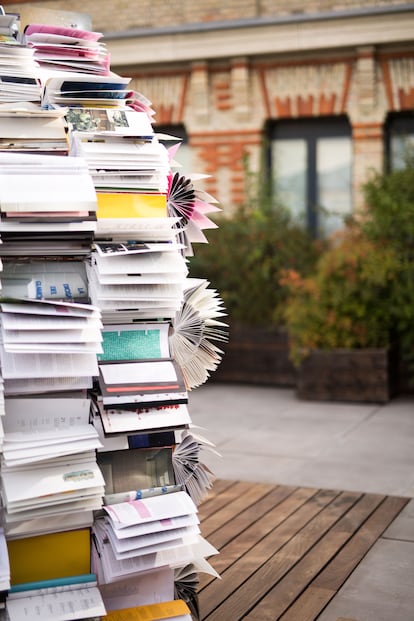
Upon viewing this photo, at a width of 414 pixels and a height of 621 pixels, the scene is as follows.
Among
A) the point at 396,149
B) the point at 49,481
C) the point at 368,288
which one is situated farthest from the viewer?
the point at 396,149

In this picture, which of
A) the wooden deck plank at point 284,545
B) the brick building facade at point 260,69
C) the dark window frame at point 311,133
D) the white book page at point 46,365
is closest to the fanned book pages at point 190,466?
the white book page at point 46,365

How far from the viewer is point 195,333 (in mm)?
3221

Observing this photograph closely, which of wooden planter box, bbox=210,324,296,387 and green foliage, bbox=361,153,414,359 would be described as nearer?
green foliage, bbox=361,153,414,359

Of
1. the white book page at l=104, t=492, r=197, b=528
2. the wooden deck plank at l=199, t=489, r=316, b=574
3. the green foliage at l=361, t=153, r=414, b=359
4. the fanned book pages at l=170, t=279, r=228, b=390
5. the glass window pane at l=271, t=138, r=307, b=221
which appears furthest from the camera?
the glass window pane at l=271, t=138, r=307, b=221

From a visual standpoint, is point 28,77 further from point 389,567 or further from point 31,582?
point 389,567

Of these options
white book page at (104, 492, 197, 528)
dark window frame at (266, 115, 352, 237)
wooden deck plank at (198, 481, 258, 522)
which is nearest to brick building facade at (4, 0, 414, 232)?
dark window frame at (266, 115, 352, 237)

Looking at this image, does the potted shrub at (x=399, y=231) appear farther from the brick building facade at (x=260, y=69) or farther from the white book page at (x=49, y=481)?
the white book page at (x=49, y=481)

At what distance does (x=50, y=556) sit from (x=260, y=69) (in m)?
9.07

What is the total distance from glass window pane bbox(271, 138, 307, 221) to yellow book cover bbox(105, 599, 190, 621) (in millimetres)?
8435

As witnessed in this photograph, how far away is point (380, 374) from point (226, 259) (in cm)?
220

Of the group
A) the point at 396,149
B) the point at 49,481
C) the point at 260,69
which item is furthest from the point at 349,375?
the point at 49,481

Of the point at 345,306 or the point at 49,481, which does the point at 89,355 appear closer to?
the point at 49,481

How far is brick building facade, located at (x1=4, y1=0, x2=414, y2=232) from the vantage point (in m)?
10.3

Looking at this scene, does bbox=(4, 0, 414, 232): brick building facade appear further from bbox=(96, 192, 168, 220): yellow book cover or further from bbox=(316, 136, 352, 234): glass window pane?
bbox=(96, 192, 168, 220): yellow book cover
